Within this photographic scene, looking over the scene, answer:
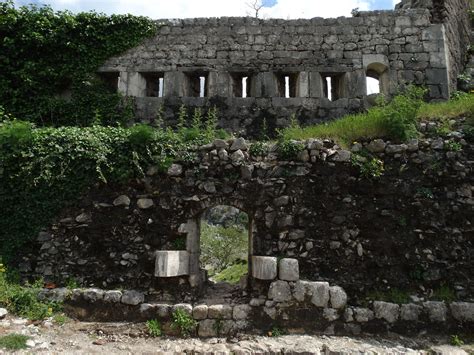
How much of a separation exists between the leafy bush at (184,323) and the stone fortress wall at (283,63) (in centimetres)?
572

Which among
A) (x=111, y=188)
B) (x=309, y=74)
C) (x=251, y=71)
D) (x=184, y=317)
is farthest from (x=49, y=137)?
(x=309, y=74)

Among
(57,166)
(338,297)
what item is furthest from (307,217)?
(57,166)

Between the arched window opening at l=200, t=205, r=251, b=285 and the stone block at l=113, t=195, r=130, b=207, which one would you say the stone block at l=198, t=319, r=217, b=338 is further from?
the arched window opening at l=200, t=205, r=251, b=285

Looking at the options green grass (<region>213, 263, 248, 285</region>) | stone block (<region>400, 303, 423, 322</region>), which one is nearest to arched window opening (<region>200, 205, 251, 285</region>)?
green grass (<region>213, 263, 248, 285</region>)

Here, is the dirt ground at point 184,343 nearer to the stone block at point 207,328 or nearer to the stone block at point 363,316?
the stone block at point 207,328

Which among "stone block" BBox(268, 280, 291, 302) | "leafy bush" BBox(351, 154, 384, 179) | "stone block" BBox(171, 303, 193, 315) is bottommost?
"stone block" BBox(171, 303, 193, 315)

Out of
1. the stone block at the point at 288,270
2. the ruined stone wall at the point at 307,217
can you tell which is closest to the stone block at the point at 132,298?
the ruined stone wall at the point at 307,217

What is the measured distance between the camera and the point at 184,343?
6.31 meters

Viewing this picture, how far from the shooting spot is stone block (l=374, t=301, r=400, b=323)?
6.52 metres

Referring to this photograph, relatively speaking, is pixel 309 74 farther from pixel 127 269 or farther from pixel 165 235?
pixel 127 269

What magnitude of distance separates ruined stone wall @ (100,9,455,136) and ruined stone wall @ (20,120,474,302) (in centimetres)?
383

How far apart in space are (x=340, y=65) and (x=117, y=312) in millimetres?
8648

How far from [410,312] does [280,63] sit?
7519 mm

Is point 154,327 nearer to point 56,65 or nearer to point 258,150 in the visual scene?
point 258,150
